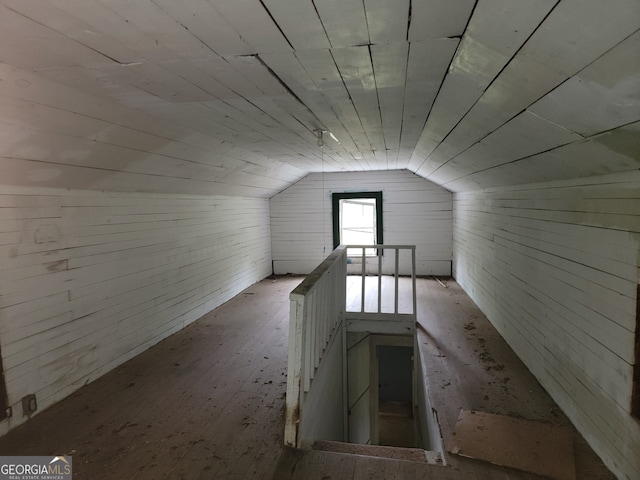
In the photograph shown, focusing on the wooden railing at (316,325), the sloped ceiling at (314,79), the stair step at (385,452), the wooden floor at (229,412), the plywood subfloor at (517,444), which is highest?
the sloped ceiling at (314,79)

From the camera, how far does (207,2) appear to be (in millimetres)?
1095

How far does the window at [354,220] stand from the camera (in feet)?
22.3

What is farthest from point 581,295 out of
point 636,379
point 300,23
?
point 300,23

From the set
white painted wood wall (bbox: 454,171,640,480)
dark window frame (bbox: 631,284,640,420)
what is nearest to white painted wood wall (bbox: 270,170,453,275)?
white painted wood wall (bbox: 454,171,640,480)

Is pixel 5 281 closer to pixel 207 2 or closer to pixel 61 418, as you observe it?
pixel 61 418

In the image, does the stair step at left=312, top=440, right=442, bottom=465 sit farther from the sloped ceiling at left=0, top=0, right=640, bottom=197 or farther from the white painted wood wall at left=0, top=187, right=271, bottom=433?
the white painted wood wall at left=0, top=187, right=271, bottom=433

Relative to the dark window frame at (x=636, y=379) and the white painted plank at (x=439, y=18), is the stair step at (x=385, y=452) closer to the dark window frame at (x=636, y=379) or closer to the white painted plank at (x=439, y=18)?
the dark window frame at (x=636, y=379)

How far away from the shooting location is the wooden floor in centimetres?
191

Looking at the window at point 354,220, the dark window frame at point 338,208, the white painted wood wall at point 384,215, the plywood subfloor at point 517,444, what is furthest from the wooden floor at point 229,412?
the window at point 354,220

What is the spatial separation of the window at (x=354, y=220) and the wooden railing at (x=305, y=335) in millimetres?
3541

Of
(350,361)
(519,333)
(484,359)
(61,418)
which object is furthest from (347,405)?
(61,418)

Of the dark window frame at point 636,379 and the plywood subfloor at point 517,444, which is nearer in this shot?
the dark window frame at point 636,379

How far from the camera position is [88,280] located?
2875 mm

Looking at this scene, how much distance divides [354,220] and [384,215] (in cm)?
63
